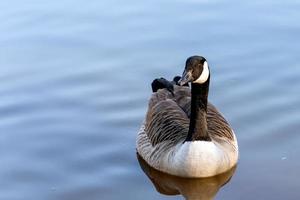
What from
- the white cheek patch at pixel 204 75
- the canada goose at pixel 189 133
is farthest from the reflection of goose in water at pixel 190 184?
the white cheek patch at pixel 204 75

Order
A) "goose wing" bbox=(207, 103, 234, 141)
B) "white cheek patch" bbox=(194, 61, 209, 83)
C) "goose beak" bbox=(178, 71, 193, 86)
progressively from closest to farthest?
"goose beak" bbox=(178, 71, 193, 86), "white cheek patch" bbox=(194, 61, 209, 83), "goose wing" bbox=(207, 103, 234, 141)

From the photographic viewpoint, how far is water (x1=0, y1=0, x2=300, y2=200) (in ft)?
20.3

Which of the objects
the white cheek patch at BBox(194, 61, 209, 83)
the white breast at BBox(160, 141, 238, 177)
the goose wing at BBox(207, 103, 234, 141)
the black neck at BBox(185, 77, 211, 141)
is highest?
the white cheek patch at BBox(194, 61, 209, 83)

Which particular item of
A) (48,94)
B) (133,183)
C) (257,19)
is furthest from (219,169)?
(257,19)

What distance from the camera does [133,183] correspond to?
6.17 m

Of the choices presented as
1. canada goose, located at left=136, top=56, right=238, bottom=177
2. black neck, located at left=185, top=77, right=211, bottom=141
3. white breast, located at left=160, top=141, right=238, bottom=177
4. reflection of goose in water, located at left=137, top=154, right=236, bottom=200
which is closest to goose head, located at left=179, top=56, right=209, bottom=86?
canada goose, located at left=136, top=56, right=238, bottom=177

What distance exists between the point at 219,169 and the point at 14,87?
281 centimetres

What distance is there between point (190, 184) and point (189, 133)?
43cm

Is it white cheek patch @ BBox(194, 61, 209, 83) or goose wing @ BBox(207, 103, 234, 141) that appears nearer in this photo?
white cheek patch @ BBox(194, 61, 209, 83)

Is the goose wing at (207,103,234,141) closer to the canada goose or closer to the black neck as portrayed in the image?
the canada goose

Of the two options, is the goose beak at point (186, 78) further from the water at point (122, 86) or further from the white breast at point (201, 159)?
the water at point (122, 86)

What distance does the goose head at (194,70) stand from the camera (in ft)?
19.9

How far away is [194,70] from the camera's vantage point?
6.08 m

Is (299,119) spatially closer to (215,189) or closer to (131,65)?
(215,189)
